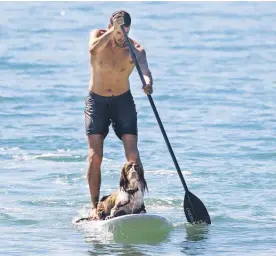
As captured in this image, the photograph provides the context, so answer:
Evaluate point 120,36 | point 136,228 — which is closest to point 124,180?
point 136,228

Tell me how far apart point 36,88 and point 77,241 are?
11230mm

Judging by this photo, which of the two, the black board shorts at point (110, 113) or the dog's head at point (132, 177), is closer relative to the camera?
the dog's head at point (132, 177)

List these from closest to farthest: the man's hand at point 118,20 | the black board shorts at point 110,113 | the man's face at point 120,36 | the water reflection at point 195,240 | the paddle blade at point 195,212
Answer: the water reflection at point 195,240
the man's hand at point 118,20
the man's face at point 120,36
the black board shorts at point 110,113
the paddle blade at point 195,212

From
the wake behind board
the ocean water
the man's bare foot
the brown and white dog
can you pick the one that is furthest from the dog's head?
the man's bare foot

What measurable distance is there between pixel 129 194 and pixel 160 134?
6.25 m

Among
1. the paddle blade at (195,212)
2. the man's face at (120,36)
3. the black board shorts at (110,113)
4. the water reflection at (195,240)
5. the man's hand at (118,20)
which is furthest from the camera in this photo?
the paddle blade at (195,212)

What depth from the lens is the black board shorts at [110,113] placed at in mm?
12305

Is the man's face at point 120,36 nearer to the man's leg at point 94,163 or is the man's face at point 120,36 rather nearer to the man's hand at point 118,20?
the man's hand at point 118,20

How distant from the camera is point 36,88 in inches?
900

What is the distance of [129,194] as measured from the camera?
11.7 m

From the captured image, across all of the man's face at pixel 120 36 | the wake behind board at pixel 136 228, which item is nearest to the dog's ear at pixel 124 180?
the wake behind board at pixel 136 228

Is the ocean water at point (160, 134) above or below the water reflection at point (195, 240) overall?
above

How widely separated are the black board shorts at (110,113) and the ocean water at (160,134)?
1027 millimetres

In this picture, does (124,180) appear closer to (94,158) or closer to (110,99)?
(94,158)
